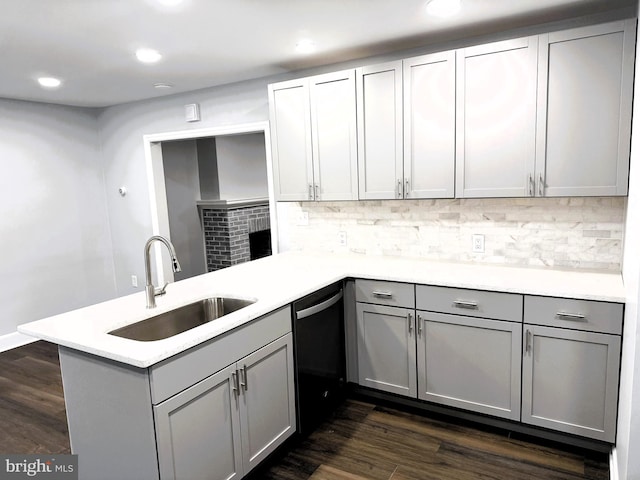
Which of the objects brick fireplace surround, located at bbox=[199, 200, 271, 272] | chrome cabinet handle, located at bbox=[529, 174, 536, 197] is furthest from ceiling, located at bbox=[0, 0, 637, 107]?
brick fireplace surround, located at bbox=[199, 200, 271, 272]

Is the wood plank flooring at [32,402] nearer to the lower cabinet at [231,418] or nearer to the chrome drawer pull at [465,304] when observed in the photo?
the lower cabinet at [231,418]

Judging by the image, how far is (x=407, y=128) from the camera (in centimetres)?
289

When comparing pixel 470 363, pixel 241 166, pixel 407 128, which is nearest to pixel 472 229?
pixel 407 128

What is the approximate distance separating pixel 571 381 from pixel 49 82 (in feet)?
13.5

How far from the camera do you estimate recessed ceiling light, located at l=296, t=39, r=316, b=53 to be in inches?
113

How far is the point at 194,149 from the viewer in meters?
5.60

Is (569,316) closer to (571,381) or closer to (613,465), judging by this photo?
(571,381)

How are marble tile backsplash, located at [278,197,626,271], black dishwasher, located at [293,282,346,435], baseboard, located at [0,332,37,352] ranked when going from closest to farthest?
black dishwasher, located at [293,282,346,435] < marble tile backsplash, located at [278,197,626,271] < baseboard, located at [0,332,37,352]

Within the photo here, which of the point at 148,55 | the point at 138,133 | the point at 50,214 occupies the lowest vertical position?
the point at 50,214

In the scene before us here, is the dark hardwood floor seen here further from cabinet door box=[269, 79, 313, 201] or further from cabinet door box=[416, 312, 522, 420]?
cabinet door box=[269, 79, 313, 201]

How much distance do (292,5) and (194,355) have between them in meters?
1.69

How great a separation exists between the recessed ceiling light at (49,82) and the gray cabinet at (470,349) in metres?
3.11

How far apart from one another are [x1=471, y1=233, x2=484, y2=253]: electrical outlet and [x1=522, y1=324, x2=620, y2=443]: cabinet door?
752 mm

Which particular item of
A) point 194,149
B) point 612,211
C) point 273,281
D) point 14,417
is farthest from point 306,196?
point 194,149
